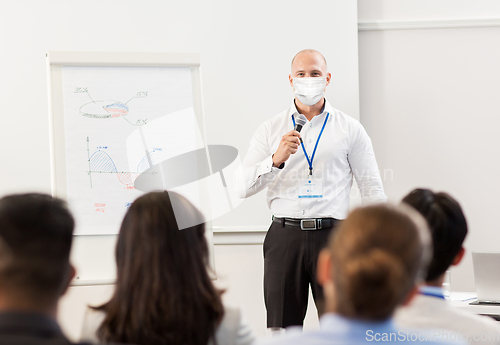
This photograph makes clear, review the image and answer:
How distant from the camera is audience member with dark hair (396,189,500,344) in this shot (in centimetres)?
121

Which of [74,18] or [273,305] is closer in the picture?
[273,305]

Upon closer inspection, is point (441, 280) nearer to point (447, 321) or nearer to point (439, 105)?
point (447, 321)


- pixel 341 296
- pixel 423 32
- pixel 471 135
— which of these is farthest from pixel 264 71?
pixel 341 296

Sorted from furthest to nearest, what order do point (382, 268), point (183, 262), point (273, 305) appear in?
point (273, 305)
point (183, 262)
point (382, 268)

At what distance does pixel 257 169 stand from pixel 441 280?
139cm

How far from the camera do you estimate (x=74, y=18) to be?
10.6 ft

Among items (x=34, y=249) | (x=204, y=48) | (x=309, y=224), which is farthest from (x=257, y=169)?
(x=34, y=249)

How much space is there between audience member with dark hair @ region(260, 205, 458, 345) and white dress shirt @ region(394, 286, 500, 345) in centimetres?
33

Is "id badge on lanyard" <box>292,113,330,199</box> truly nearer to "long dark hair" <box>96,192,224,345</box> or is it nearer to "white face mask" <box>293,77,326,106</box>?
"white face mask" <box>293,77,326,106</box>

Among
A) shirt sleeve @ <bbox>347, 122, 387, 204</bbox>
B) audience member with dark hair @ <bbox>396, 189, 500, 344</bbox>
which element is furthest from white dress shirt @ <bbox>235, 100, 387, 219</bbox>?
audience member with dark hair @ <bbox>396, 189, 500, 344</bbox>

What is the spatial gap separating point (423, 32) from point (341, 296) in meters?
2.90

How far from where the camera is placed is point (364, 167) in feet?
8.89

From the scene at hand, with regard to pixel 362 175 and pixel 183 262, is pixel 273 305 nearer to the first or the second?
pixel 362 175

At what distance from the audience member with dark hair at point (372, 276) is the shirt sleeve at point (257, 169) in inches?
65.2
